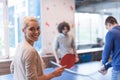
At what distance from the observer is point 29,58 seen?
122 cm

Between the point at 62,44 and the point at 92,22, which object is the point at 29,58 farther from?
the point at 92,22

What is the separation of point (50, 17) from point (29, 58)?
12.3 ft

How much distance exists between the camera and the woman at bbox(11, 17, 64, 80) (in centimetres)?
122

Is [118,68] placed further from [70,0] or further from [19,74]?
[70,0]

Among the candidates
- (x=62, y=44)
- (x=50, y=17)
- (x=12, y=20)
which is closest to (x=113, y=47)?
(x=62, y=44)

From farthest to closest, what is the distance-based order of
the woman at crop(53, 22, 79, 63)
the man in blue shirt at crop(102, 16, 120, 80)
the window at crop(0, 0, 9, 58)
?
1. the window at crop(0, 0, 9, 58)
2. the woman at crop(53, 22, 79, 63)
3. the man in blue shirt at crop(102, 16, 120, 80)

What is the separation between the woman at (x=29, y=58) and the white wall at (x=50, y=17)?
3509 mm

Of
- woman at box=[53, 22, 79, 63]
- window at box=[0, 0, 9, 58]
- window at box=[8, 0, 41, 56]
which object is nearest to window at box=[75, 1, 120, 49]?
window at box=[8, 0, 41, 56]

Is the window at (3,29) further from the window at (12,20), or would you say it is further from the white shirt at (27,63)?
the white shirt at (27,63)

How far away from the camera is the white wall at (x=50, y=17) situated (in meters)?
4.82

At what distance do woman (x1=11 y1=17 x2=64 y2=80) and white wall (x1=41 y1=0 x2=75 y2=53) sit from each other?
351 cm

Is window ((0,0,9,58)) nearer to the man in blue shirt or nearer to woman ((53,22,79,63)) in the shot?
woman ((53,22,79,63))

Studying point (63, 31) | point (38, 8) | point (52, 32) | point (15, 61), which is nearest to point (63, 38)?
point (63, 31)

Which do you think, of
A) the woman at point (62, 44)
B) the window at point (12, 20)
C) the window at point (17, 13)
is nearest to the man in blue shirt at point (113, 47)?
the woman at point (62, 44)
